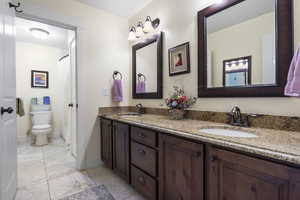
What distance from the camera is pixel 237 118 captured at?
4.01 ft

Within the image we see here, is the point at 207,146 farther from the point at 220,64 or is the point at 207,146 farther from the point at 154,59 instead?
the point at 154,59

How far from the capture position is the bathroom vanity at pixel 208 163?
639 millimetres

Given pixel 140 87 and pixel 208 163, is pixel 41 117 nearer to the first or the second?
pixel 140 87

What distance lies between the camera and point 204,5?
152cm

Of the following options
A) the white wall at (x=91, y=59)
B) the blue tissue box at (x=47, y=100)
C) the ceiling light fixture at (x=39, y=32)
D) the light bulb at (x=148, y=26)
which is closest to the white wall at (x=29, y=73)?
the blue tissue box at (x=47, y=100)

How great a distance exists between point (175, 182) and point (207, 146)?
16.6 inches

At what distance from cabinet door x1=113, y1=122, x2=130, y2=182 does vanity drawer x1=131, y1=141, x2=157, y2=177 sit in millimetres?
134

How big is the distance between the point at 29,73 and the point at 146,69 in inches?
117

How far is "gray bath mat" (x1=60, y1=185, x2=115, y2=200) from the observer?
153 centimetres

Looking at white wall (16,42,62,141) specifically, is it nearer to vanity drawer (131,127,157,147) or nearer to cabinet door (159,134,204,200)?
vanity drawer (131,127,157,147)

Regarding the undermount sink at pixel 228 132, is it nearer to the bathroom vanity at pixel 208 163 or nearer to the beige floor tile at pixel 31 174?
the bathroom vanity at pixel 208 163

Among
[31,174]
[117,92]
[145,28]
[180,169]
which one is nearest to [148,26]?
[145,28]

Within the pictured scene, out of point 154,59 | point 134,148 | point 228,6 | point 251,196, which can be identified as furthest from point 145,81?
point 251,196

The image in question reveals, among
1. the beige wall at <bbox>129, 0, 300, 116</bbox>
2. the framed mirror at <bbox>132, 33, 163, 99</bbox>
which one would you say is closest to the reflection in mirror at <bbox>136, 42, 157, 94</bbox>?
the framed mirror at <bbox>132, 33, 163, 99</bbox>
